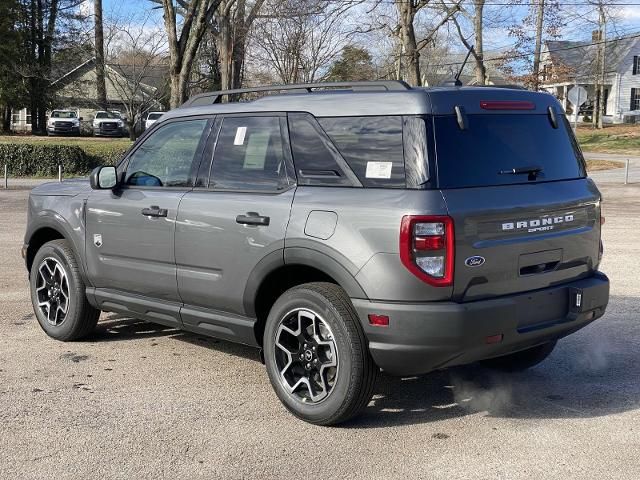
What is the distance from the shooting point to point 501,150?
184 inches

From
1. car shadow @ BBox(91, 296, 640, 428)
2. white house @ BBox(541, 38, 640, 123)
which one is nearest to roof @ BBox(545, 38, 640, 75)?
white house @ BBox(541, 38, 640, 123)

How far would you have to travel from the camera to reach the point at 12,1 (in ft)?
161

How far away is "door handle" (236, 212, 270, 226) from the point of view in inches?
A: 191

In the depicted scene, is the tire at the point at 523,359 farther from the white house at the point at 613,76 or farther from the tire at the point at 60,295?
the white house at the point at 613,76

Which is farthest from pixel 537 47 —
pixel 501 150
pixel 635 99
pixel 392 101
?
pixel 392 101

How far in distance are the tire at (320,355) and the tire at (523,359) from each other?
5.26ft

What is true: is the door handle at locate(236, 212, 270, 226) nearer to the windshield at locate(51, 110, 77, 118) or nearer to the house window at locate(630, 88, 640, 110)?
the windshield at locate(51, 110, 77, 118)

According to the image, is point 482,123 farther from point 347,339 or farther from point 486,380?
point 486,380

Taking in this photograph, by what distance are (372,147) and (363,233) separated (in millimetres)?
537

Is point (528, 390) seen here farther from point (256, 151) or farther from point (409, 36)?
point (409, 36)

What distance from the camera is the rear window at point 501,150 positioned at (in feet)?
14.4

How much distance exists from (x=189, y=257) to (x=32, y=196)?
6.83ft

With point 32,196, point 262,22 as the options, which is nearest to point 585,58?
point 262,22

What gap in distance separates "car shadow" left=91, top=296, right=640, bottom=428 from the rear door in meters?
0.99
